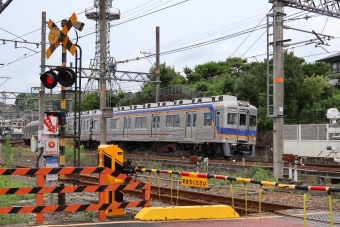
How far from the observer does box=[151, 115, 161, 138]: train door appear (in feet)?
99.8

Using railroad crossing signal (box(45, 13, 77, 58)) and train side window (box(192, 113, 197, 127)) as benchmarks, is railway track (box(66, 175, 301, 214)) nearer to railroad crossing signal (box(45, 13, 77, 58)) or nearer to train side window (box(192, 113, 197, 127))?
railroad crossing signal (box(45, 13, 77, 58))

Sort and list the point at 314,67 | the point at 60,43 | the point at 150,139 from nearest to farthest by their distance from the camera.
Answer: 1. the point at 60,43
2. the point at 150,139
3. the point at 314,67

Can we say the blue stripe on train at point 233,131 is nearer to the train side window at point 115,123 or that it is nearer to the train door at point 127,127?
the train door at point 127,127

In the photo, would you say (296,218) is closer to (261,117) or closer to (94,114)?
(261,117)

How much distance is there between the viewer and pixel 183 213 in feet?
29.6

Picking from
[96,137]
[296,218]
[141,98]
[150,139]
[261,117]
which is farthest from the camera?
[141,98]

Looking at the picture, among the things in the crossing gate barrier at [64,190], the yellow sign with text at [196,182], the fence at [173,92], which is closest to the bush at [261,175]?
the yellow sign with text at [196,182]

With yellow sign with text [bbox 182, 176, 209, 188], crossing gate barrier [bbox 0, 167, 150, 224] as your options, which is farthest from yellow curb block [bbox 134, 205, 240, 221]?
yellow sign with text [bbox 182, 176, 209, 188]

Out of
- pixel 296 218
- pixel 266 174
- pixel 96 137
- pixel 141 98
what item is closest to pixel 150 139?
pixel 96 137

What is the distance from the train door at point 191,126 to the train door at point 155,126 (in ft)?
10.3

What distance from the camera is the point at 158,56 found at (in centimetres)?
3219

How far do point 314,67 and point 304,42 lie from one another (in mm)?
29042

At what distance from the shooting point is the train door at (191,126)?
2695 centimetres

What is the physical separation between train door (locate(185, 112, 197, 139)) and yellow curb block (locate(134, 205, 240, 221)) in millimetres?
17496
